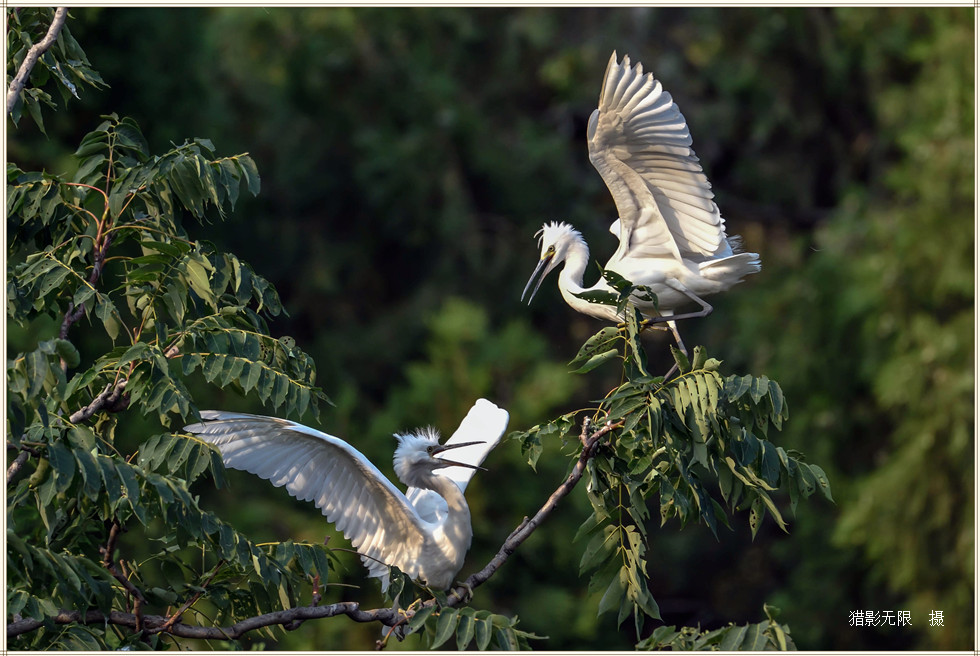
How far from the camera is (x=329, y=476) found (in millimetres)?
3943

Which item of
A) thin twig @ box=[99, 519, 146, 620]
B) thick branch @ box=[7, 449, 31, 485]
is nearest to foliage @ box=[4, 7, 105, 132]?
thick branch @ box=[7, 449, 31, 485]

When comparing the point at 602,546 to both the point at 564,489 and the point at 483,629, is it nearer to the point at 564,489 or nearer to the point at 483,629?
the point at 564,489

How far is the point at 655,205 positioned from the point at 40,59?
1896 mm

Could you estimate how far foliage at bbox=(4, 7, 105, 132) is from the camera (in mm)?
3555

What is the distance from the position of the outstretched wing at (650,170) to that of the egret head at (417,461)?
36.3 inches

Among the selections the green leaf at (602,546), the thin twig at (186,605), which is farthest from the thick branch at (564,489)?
the thin twig at (186,605)

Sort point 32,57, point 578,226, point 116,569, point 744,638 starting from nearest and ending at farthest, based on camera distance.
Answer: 1. point 744,638
2. point 116,569
3. point 32,57
4. point 578,226

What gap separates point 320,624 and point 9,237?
191 inches

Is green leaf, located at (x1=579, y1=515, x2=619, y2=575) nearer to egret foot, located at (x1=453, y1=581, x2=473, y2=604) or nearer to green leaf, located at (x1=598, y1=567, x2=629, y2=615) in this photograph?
green leaf, located at (x1=598, y1=567, x2=629, y2=615)

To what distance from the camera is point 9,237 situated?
3549mm

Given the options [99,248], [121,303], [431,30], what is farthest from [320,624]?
[431,30]

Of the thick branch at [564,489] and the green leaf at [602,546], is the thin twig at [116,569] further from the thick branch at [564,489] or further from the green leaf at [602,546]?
the green leaf at [602,546]

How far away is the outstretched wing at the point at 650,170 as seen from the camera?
4027mm

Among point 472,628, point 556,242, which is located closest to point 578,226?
point 556,242
